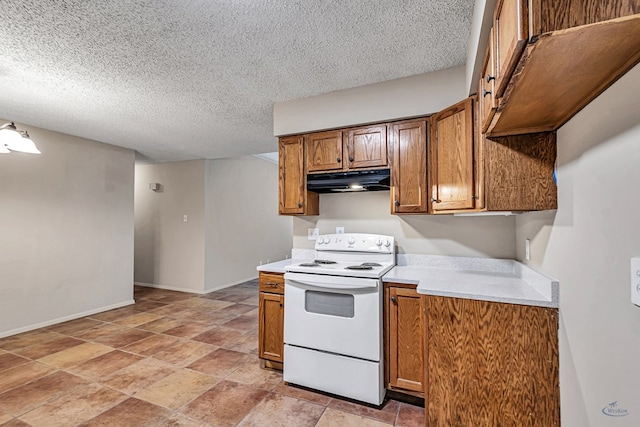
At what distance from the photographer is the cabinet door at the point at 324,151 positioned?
2.76 meters

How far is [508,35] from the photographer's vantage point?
0.97 metres

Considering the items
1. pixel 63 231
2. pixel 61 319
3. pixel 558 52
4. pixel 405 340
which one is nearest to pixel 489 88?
pixel 558 52

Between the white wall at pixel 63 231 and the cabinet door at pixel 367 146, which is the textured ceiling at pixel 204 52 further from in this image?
the white wall at pixel 63 231

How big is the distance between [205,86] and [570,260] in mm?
2806

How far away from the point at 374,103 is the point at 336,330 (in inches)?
74.4

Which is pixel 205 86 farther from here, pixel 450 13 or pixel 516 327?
pixel 516 327

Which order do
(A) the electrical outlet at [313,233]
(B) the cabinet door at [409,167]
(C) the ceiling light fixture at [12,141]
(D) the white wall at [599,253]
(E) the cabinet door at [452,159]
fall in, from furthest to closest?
(A) the electrical outlet at [313,233], (B) the cabinet door at [409,167], (C) the ceiling light fixture at [12,141], (E) the cabinet door at [452,159], (D) the white wall at [599,253]

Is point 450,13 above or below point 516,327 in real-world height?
above

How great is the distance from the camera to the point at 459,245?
101 inches

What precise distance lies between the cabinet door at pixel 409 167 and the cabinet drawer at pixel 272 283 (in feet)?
3.72

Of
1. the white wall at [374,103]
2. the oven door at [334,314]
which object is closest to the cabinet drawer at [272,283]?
the oven door at [334,314]

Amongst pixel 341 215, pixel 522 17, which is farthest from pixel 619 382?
pixel 341 215

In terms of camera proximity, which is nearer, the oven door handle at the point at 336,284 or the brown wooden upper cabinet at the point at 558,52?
the brown wooden upper cabinet at the point at 558,52

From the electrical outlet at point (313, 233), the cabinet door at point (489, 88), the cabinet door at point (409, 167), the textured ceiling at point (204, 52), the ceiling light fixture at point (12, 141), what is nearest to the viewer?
the cabinet door at point (489, 88)
